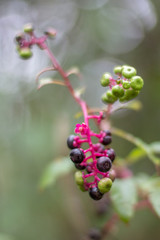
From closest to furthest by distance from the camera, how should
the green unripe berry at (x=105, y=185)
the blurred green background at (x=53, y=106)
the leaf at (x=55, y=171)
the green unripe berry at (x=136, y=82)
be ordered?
the green unripe berry at (x=105, y=185)
the green unripe berry at (x=136, y=82)
the leaf at (x=55, y=171)
the blurred green background at (x=53, y=106)

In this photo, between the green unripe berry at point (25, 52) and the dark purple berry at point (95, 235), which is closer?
the green unripe berry at point (25, 52)

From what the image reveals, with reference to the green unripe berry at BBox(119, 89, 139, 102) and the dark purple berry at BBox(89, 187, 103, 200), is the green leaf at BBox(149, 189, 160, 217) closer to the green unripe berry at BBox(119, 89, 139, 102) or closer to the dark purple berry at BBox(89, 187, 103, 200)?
the dark purple berry at BBox(89, 187, 103, 200)

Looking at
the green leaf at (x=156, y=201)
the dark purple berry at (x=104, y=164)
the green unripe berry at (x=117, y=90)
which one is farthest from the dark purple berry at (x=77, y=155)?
the green leaf at (x=156, y=201)

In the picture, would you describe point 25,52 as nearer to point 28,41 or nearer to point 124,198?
point 28,41

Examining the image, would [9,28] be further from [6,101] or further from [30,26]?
[30,26]

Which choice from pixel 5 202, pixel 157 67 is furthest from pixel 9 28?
pixel 5 202

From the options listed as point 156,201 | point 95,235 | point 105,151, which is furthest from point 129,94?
point 95,235

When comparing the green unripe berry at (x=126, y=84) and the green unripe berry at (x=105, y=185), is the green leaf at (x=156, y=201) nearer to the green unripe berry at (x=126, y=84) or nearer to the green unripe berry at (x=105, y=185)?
the green unripe berry at (x=105, y=185)

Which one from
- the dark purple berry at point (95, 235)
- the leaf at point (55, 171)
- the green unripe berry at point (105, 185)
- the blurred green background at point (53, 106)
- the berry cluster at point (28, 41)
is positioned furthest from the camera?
the blurred green background at point (53, 106)
